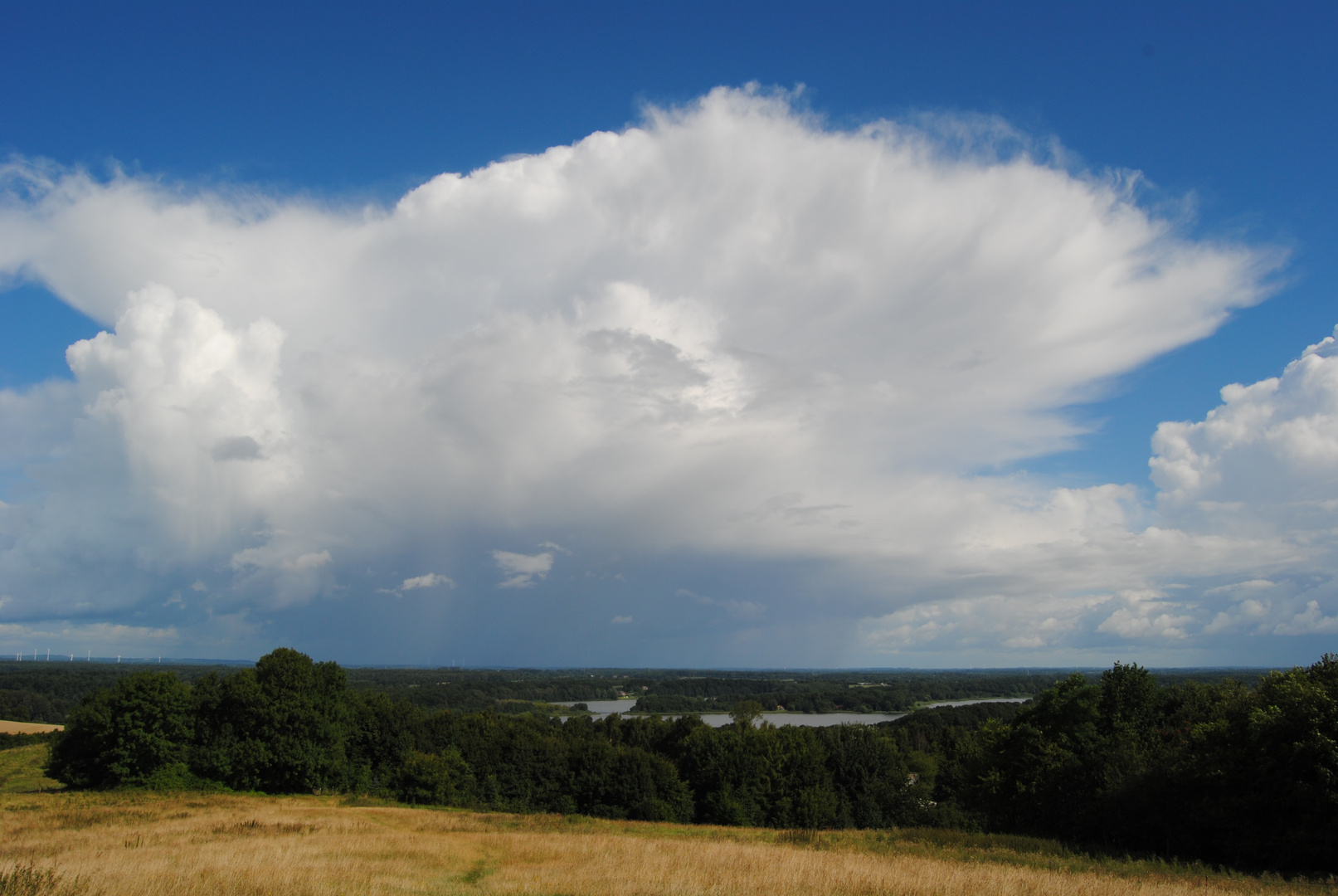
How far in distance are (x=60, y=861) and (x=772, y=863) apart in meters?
19.0

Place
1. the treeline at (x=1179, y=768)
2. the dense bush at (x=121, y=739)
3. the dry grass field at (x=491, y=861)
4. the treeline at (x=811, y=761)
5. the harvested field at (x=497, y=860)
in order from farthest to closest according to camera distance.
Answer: the dense bush at (x=121, y=739), the treeline at (x=811, y=761), the treeline at (x=1179, y=768), the harvested field at (x=497, y=860), the dry grass field at (x=491, y=861)

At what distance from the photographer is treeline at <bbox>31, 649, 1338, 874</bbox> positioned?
2784cm

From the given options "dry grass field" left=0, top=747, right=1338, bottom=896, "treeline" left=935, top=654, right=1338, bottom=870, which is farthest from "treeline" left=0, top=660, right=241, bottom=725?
"treeline" left=935, top=654, right=1338, bottom=870

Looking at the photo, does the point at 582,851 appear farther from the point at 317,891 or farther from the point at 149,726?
the point at 149,726

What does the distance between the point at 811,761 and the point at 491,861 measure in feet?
200

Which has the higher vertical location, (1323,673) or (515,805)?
(1323,673)

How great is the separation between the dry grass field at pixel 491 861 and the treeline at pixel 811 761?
20.9 ft

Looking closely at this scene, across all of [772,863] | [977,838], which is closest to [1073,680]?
[977,838]

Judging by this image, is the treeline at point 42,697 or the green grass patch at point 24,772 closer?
the green grass patch at point 24,772

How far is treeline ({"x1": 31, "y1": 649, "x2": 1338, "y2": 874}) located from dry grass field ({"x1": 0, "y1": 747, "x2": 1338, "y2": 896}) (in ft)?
20.9

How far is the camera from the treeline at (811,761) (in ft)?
91.4

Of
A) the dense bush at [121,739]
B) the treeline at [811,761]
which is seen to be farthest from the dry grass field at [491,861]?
the dense bush at [121,739]

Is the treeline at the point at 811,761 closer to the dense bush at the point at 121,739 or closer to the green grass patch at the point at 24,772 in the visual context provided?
the dense bush at the point at 121,739

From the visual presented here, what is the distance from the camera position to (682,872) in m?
17.8
